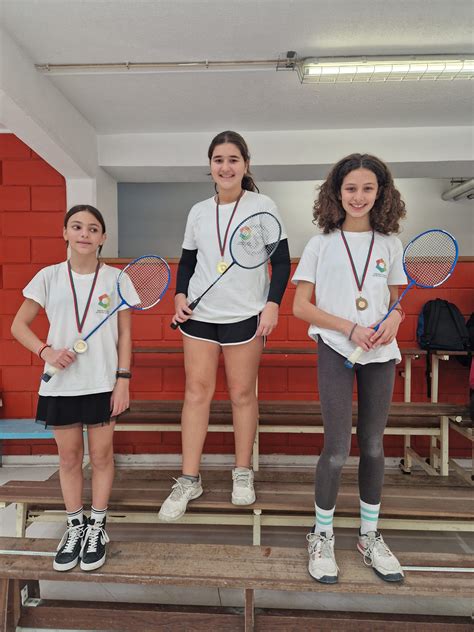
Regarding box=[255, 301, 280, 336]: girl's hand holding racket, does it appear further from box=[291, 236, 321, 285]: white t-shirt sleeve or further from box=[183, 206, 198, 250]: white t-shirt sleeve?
box=[183, 206, 198, 250]: white t-shirt sleeve

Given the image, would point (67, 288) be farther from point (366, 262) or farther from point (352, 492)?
point (352, 492)

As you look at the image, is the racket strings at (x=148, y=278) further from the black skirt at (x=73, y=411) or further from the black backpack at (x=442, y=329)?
the black backpack at (x=442, y=329)

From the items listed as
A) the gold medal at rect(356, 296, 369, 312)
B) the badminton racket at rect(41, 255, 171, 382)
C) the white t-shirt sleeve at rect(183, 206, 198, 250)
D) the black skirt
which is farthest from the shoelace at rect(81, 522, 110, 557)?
the gold medal at rect(356, 296, 369, 312)

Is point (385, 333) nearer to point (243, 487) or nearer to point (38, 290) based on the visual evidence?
point (243, 487)

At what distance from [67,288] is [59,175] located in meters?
2.38

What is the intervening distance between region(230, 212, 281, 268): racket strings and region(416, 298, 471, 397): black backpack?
1964mm

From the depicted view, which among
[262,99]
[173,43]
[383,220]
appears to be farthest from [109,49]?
[383,220]

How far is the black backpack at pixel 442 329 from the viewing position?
10.2 ft

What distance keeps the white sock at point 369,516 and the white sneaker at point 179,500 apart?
76 centimetres

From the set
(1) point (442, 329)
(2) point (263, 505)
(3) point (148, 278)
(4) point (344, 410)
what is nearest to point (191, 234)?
(3) point (148, 278)

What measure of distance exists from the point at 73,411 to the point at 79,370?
0.53ft

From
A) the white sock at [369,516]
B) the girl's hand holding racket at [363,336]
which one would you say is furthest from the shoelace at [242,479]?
the girl's hand holding racket at [363,336]

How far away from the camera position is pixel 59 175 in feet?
11.8

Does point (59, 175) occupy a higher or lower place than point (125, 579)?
higher
